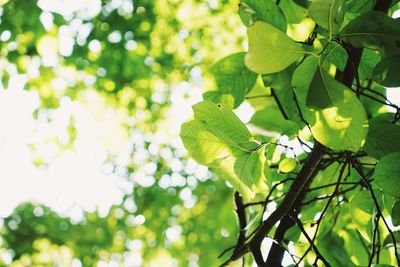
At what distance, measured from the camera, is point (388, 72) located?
642 millimetres

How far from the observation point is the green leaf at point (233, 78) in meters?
0.90

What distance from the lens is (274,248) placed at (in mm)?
773

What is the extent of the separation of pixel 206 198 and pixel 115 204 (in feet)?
3.39

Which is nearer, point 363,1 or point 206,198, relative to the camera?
point 363,1

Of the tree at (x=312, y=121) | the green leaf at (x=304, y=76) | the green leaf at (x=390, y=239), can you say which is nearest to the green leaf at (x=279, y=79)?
the tree at (x=312, y=121)

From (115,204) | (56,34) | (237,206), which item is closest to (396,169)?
(237,206)

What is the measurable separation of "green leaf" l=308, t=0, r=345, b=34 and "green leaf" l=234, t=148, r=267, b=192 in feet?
0.79

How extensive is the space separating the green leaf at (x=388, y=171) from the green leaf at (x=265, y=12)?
290 mm

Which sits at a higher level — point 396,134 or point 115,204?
point 396,134

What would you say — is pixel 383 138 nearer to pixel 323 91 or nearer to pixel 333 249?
pixel 323 91

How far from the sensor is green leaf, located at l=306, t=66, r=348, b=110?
1.84 feet

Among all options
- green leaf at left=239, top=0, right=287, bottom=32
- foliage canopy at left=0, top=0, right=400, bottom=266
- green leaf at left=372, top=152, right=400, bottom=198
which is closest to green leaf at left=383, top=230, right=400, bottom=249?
foliage canopy at left=0, top=0, right=400, bottom=266

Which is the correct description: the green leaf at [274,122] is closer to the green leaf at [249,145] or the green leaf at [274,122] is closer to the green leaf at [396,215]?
the green leaf at [249,145]

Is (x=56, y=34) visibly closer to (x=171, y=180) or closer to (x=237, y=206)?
(x=171, y=180)
